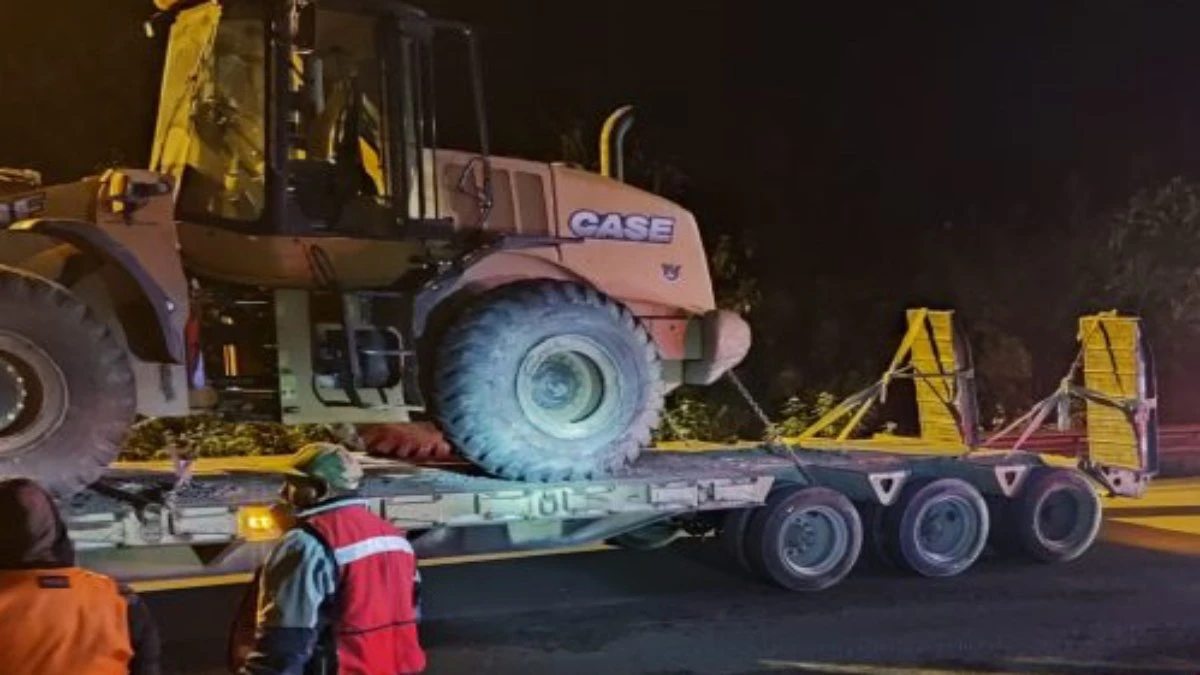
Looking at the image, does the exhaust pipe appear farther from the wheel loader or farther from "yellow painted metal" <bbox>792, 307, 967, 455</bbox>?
"yellow painted metal" <bbox>792, 307, 967, 455</bbox>

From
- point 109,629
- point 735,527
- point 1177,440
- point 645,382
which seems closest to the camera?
point 109,629

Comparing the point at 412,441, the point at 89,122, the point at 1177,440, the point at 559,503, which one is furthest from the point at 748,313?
the point at 559,503

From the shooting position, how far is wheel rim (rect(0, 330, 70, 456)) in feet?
25.1

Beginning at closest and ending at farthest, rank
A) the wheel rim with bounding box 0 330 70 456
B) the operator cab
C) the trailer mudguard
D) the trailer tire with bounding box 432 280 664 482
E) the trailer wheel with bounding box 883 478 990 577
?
the wheel rim with bounding box 0 330 70 456 < the trailer mudguard < the operator cab < the trailer tire with bounding box 432 280 664 482 < the trailer wheel with bounding box 883 478 990 577

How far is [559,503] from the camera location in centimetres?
913

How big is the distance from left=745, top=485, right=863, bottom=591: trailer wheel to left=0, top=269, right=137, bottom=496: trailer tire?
14.2ft

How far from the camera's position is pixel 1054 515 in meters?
11.6

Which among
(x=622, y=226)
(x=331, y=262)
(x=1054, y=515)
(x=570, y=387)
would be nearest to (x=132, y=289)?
(x=331, y=262)

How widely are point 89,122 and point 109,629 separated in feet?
52.3

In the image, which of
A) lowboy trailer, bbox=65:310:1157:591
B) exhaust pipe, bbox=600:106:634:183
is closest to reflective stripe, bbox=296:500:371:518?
lowboy trailer, bbox=65:310:1157:591

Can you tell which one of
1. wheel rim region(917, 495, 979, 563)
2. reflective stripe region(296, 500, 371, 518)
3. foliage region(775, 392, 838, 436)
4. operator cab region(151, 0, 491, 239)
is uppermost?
operator cab region(151, 0, 491, 239)

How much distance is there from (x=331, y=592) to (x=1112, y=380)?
8752 mm

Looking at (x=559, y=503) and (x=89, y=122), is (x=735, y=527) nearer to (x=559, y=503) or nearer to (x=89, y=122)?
(x=559, y=503)

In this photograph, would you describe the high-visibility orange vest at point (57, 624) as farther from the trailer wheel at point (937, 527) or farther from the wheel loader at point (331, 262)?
the trailer wheel at point (937, 527)
